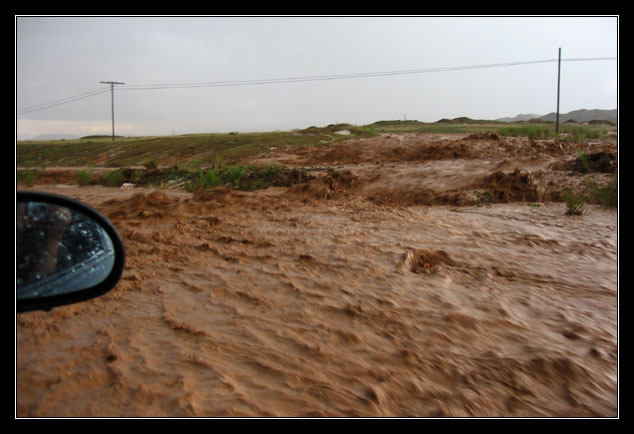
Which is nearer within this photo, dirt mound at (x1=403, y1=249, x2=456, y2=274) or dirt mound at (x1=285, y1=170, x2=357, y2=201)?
dirt mound at (x1=403, y1=249, x2=456, y2=274)

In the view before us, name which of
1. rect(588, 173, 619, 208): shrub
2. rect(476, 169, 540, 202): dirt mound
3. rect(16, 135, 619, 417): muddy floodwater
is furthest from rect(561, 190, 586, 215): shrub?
rect(476, 169, 540, 202): dirt mound

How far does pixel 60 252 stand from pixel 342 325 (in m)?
2.15

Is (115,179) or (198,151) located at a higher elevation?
(198,151)

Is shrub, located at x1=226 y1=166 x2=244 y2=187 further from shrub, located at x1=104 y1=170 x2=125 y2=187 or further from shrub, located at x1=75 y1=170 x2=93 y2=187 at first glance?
shrub, located at x1=75 y1=170 x2=93 y2=187

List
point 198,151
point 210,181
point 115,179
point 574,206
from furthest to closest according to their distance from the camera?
point 198,151
point 115,179
point 210,181
point 574,206

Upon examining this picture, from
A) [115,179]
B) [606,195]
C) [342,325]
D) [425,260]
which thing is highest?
[115,179]

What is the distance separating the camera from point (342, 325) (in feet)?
10.8

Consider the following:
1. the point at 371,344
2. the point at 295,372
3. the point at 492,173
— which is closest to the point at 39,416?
the point at 295,372

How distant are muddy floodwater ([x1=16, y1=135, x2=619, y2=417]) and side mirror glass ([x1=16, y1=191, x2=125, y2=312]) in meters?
0.87

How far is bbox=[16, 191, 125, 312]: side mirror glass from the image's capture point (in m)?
1.62

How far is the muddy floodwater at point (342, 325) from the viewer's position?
2361 mm

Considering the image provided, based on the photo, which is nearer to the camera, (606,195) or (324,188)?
(606,195)

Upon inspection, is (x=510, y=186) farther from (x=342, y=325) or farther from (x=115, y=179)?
(x=115, y=179)

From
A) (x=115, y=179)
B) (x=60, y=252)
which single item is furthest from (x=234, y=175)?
(x=60, y=252)
